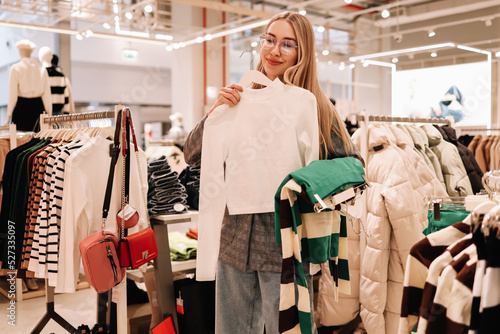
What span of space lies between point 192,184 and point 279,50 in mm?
1607

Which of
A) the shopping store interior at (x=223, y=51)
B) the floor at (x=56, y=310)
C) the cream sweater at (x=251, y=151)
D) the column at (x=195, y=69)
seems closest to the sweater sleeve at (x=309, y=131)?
the cream sweater at (x=251, y=151)

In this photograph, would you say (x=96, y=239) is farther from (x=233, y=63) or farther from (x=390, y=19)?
(x=390, y=19)

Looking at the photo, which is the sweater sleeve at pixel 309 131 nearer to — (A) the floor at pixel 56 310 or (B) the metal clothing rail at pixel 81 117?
(B) the metal clothing rail at pixel 81 117

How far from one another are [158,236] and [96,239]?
1.83 feet

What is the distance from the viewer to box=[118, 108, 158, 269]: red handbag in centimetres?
226

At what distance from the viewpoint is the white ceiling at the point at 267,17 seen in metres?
6.84

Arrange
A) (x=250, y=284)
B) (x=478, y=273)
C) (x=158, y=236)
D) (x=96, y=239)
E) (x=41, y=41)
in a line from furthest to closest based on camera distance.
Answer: (x=41, y=41), (x=158, y=236), (x=96, y=239), (x=250, y=284), (x=478, y=273)

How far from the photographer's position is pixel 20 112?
500 centimetres

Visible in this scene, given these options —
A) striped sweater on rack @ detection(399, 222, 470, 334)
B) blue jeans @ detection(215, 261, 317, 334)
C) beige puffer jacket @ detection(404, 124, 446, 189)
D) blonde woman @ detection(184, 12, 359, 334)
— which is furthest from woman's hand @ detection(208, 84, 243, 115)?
beige puffer jacket @ detection(404, 124, 446, 189)

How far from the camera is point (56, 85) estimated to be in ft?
17.3

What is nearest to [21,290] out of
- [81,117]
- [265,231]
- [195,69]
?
[81,117]

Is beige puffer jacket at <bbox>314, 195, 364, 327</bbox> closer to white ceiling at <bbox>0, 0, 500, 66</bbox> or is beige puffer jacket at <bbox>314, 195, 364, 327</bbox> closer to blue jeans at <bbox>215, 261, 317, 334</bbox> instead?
blue jeans at <bbox>215, 261, 317, 334</bbox>

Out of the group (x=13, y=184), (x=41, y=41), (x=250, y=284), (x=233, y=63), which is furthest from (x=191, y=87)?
(x=250, y=284)

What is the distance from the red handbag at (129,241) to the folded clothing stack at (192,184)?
0.65m
